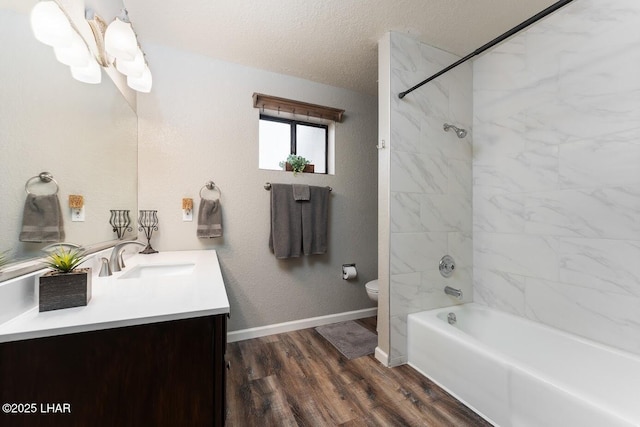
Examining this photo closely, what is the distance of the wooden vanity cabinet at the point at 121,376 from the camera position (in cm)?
66

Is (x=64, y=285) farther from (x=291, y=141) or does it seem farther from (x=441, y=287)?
(x=441, y=287)

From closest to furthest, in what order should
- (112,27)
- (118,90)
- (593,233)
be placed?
(112,27), (593,233), (118,90)

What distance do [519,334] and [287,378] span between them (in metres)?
1.67

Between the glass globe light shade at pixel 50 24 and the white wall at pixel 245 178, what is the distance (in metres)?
1.11

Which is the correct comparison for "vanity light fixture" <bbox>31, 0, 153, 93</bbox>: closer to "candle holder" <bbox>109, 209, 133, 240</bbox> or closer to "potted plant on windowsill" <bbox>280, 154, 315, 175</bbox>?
"candle holder" <bbox>109, 209, 133, 240</bbox>

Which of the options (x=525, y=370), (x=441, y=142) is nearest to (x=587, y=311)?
(x=525, y=370)

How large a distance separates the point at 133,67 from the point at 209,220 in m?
1.12

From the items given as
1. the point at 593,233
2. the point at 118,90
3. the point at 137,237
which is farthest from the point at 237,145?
the point at 593,233

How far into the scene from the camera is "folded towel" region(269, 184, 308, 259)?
2.29 meters

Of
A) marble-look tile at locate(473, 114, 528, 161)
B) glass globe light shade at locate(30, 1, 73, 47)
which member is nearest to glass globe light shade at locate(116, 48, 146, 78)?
glass globe light shade at locate(30, 1, 73, 47)

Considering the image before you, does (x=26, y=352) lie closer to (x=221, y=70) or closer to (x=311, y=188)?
(x=311, y=188)

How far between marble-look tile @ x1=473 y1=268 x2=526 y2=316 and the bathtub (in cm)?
9

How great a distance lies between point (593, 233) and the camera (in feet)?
4.88

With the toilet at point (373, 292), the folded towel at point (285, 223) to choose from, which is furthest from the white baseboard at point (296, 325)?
the folded towel at point (285, 223)
